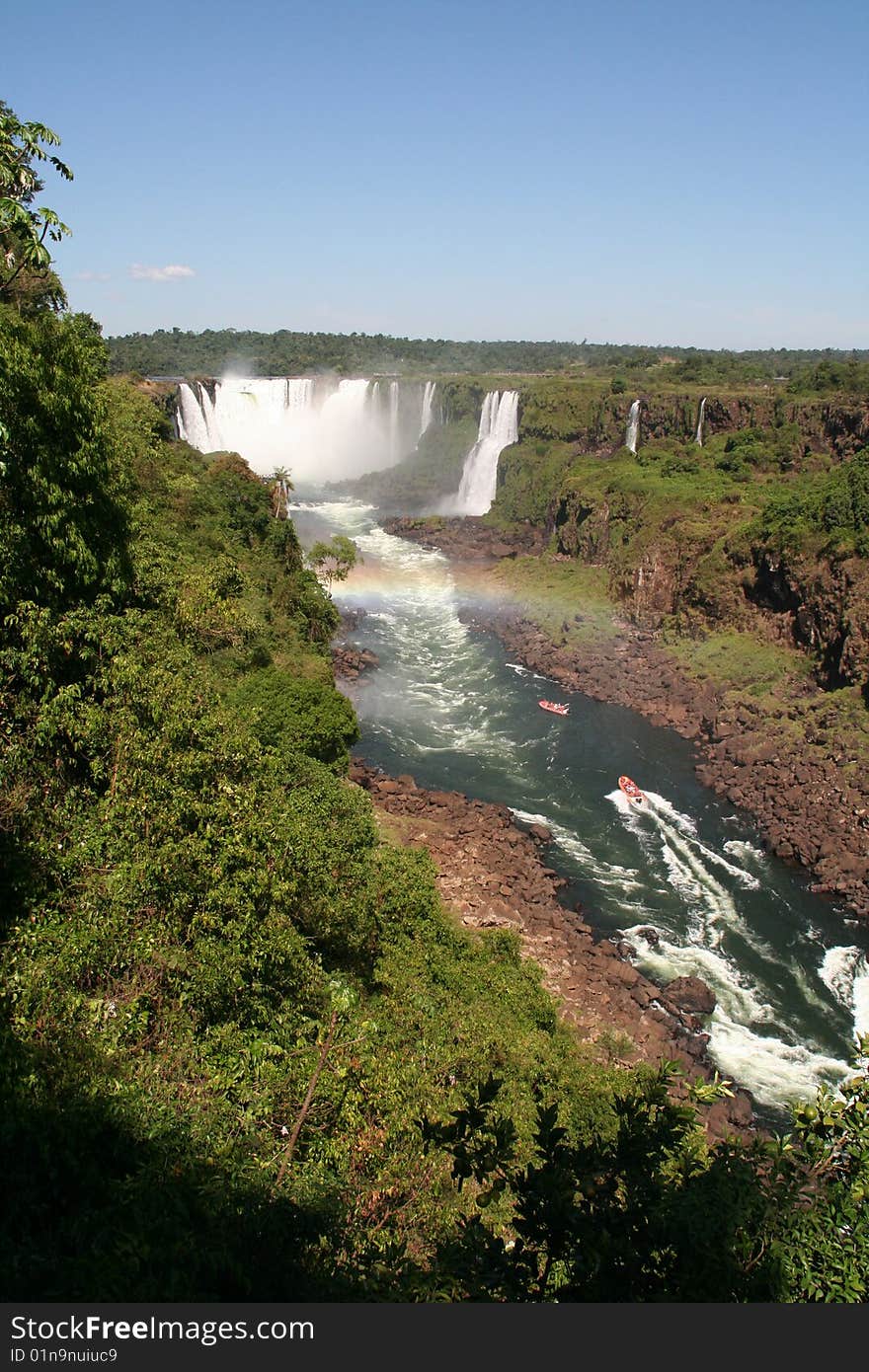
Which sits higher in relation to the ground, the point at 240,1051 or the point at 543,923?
the point at 240,1051

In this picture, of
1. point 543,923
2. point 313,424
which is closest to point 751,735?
point 543,923

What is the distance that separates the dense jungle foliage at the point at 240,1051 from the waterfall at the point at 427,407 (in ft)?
213

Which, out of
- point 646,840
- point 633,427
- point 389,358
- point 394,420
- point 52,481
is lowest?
point 646,840

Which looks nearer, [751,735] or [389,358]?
[751,735]

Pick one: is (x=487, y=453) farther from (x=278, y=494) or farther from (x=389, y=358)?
(x=389, y=358)

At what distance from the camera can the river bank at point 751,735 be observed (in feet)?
81.1

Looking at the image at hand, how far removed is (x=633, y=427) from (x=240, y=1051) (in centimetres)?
5697

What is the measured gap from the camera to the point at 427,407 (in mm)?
76562

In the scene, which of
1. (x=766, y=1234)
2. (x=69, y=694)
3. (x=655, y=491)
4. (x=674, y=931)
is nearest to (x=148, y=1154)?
(x=766, y=1234)

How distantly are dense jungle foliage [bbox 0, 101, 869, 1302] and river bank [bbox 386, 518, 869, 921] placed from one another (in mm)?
13490

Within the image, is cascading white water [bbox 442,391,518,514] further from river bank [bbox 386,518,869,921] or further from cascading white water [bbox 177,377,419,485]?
river bank [bbox 386,518,869,921]

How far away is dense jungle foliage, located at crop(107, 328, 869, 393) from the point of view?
85.1 m

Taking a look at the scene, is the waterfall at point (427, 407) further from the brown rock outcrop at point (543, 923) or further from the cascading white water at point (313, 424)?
the brown rock outcrop at point (543, 923)

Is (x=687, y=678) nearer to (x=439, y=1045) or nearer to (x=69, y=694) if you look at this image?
(x=439, y=1045)
